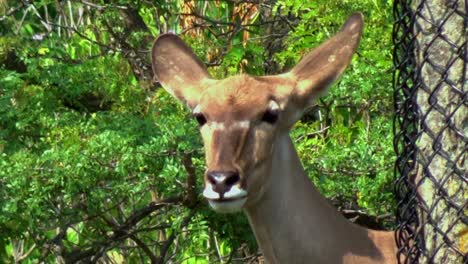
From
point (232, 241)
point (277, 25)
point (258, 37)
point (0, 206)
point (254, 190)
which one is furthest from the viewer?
point (277, 25)

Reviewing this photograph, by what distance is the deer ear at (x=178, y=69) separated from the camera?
6326 millimetres

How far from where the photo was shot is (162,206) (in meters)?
8.53

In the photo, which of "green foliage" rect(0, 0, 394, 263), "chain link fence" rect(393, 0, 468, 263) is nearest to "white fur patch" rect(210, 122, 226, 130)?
"chain link fence" rect(393, 0, 468, 263)

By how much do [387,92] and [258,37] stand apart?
1.43 metres

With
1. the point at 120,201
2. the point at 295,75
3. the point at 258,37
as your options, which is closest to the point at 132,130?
the point at 120,201

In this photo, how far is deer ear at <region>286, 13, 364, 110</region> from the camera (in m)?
5.98

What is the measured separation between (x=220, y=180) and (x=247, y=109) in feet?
1.67

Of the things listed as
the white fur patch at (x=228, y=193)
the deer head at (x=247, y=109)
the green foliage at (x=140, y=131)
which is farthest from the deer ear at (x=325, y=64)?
the green foliage at (x=140, y=131)

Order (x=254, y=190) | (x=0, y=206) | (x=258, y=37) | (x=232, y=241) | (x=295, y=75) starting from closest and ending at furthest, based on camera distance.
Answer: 1. (x=254, y=190)
2. (x=295, y=75)
3. (x=0, y=206)
4. (x=232, y=241)
5. (x=258, y=37)

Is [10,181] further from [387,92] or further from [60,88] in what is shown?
[387,92]

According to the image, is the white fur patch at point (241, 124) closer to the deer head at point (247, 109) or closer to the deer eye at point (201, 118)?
the deer head at point (247, 109)

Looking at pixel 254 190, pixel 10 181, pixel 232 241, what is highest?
pixel 254 190

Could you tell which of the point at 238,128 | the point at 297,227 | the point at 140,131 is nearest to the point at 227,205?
the point at 238,128

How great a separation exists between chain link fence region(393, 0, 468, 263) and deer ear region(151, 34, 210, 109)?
208 centimetres
